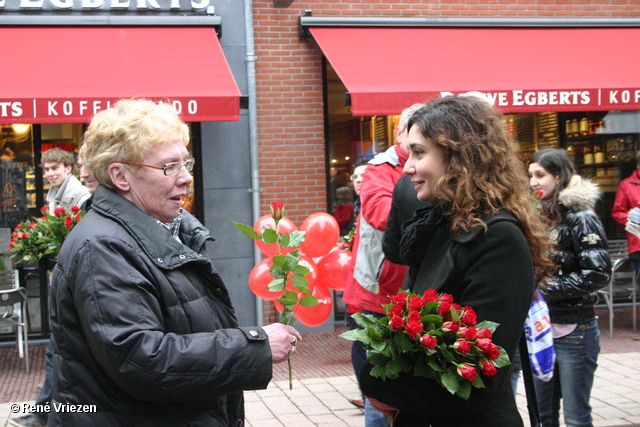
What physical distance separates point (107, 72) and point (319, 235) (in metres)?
3.06

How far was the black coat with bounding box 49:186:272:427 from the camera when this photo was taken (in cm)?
190

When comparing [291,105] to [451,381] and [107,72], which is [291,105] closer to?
[107,72]

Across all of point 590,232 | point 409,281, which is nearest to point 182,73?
point 590,232

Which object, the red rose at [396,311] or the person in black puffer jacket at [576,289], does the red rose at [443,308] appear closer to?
the red rose at [396,311]

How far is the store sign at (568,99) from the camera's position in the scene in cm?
757

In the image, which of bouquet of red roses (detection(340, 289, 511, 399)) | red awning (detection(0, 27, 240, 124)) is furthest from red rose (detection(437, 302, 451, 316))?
red awning (detection(0, 27, 240, 124))

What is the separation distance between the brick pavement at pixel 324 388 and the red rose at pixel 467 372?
Result: 3.21m

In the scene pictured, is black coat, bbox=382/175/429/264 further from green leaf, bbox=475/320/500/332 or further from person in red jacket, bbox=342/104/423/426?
green leaf, bbox=475/320/500/332

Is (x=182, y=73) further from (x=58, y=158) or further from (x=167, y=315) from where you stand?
(x=167, y=315)

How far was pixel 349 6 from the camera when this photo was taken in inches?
326

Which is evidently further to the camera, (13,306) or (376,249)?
(13,306)

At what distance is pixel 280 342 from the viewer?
2.18 meters

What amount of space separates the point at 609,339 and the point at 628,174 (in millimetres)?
2567

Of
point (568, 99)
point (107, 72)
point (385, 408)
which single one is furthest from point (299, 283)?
point (568, 99)
